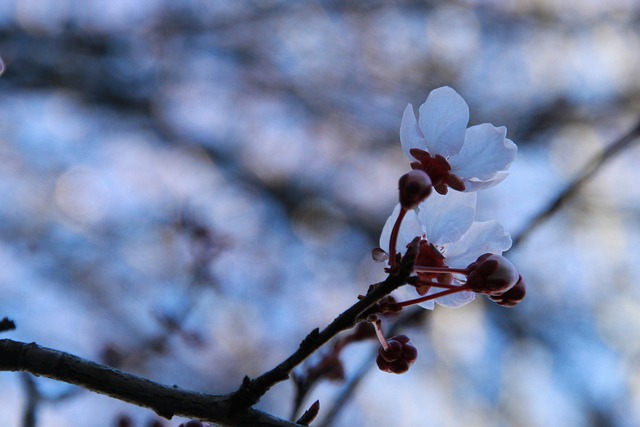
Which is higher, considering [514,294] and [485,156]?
[485,156]

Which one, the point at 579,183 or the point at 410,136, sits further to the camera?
the point at 579,183

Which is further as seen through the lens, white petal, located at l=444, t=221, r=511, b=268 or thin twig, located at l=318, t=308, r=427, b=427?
thin twig, located at l=318, t=308, r=427, b=427

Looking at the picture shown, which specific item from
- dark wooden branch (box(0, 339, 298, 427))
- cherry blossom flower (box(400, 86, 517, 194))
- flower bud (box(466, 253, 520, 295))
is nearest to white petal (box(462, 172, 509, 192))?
cherry blossom flower (box(400, 86, 517, 194))

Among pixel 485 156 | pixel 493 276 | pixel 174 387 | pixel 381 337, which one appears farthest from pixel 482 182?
pixel 174 387

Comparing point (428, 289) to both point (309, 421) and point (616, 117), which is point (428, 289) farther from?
point (616, 117)

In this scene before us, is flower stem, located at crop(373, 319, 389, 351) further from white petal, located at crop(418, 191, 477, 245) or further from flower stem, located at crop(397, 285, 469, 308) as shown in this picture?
white petal, located at crop(418, 191, 477, 245)

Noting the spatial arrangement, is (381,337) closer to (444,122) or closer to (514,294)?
(514,294)

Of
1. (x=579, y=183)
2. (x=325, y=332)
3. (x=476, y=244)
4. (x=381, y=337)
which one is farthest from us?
(x=579, y=183)
